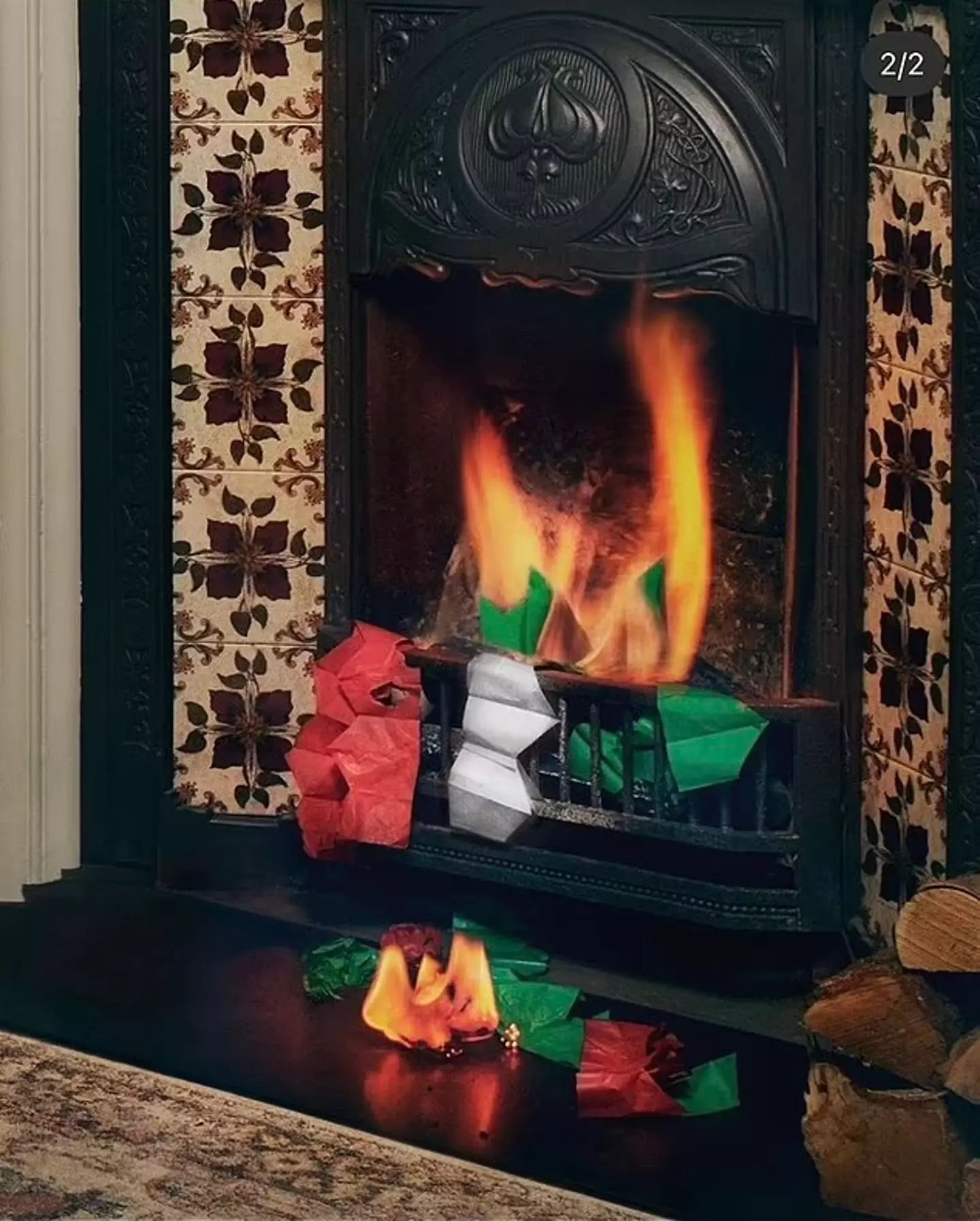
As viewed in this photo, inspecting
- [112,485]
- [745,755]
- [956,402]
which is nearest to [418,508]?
[112,485]

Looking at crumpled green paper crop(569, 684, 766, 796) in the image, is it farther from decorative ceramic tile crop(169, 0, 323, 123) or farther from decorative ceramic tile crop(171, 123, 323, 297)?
decorative ceramic tile crop(169, 0, 323, 123)

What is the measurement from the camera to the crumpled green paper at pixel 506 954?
298cm

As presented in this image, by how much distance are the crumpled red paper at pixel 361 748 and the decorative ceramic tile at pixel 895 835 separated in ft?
1.91

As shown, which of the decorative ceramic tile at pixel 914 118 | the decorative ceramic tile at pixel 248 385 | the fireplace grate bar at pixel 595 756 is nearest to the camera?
the decorative ceramic tile at pixel 914 118

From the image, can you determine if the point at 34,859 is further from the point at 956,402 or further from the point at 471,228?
the point at 956,402

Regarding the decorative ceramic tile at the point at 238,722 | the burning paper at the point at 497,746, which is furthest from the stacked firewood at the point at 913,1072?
the decorative ceramic tile at the point at 238,722

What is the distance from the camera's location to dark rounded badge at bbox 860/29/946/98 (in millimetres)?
2611

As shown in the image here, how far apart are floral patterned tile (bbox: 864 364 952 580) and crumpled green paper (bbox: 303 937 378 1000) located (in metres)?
0.81

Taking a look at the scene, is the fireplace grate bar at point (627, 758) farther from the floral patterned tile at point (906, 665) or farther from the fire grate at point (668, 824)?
the floral patterned tile at point (906, 665)

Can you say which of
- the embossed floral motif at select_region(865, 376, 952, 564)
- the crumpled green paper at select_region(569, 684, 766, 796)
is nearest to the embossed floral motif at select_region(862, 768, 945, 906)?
the crumpled green paper at select_region(569, 684, 766, 796)

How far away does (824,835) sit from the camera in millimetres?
2855

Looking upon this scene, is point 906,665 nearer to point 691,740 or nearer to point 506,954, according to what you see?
point 691,740

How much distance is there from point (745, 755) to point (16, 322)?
112 cm

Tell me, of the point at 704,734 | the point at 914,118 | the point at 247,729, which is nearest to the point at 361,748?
the point at 247,729
